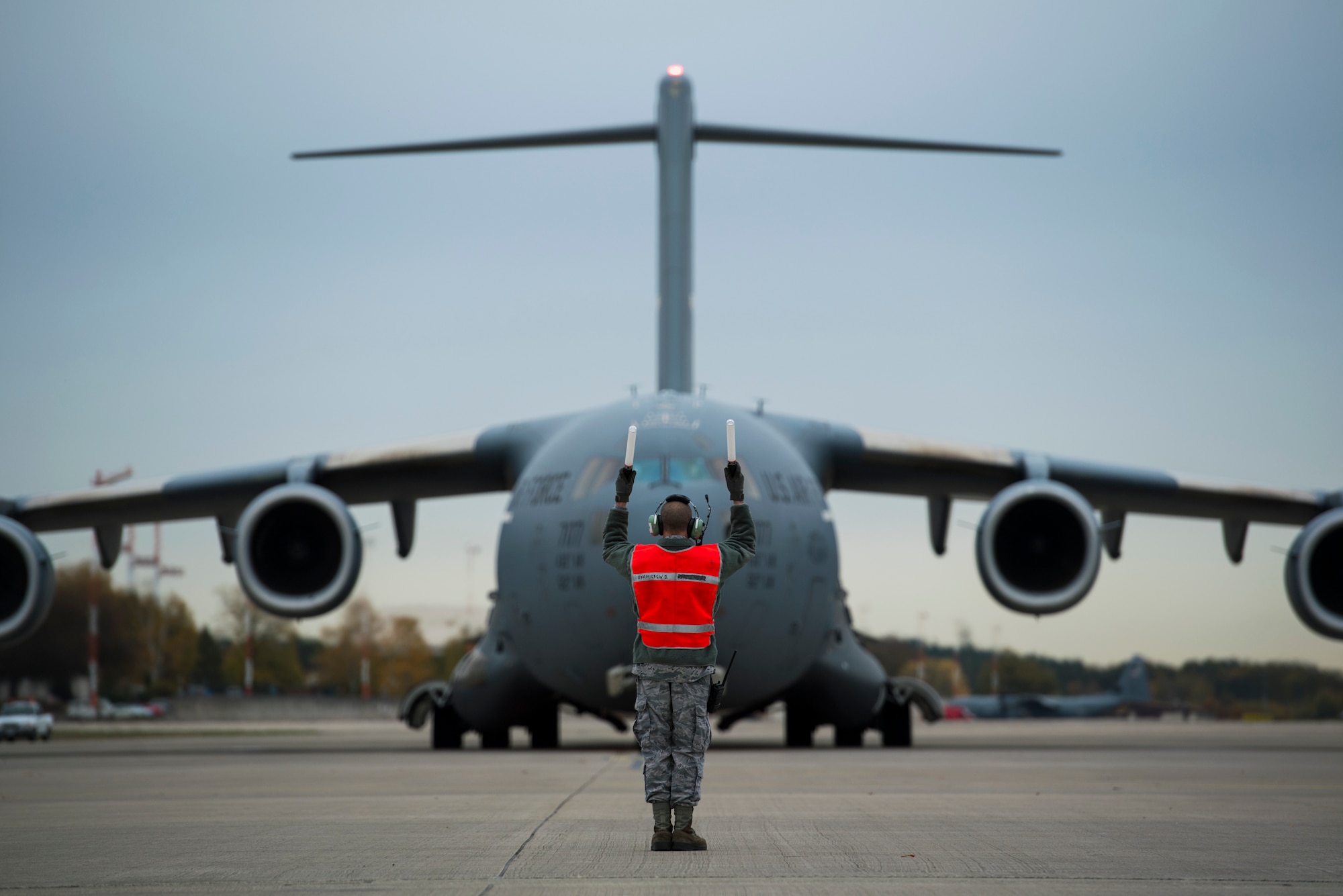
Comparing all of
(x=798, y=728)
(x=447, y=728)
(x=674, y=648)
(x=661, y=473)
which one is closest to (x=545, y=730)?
(x=447, y=728)

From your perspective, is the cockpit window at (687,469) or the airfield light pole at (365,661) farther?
the airfield light pole at (365,661)

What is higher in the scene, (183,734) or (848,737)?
(848,737)

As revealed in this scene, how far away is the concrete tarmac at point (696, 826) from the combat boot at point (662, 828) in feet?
0.44

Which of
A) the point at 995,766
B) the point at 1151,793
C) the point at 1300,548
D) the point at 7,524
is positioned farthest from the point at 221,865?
the point at 1300,548

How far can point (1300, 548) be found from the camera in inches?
633

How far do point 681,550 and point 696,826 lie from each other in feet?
4.70

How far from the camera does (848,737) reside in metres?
17.1

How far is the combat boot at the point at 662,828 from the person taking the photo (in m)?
5.82

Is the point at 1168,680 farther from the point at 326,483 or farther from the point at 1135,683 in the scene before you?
the point at 326,483

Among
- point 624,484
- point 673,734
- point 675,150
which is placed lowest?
point 673,734

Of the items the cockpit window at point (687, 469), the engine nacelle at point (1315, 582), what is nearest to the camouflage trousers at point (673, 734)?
the cockpit window at point (687, 469)

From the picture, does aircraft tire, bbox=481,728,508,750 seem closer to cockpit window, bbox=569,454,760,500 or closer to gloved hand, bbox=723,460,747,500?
cockpit window, bbox=569,454,760,500

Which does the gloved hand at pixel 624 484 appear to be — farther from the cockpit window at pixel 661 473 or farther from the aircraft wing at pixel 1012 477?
the aircraft wing at pixel 1012 477

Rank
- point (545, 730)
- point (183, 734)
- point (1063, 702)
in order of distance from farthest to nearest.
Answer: point (1063, 702), point (183, 734), point (545, 730)
